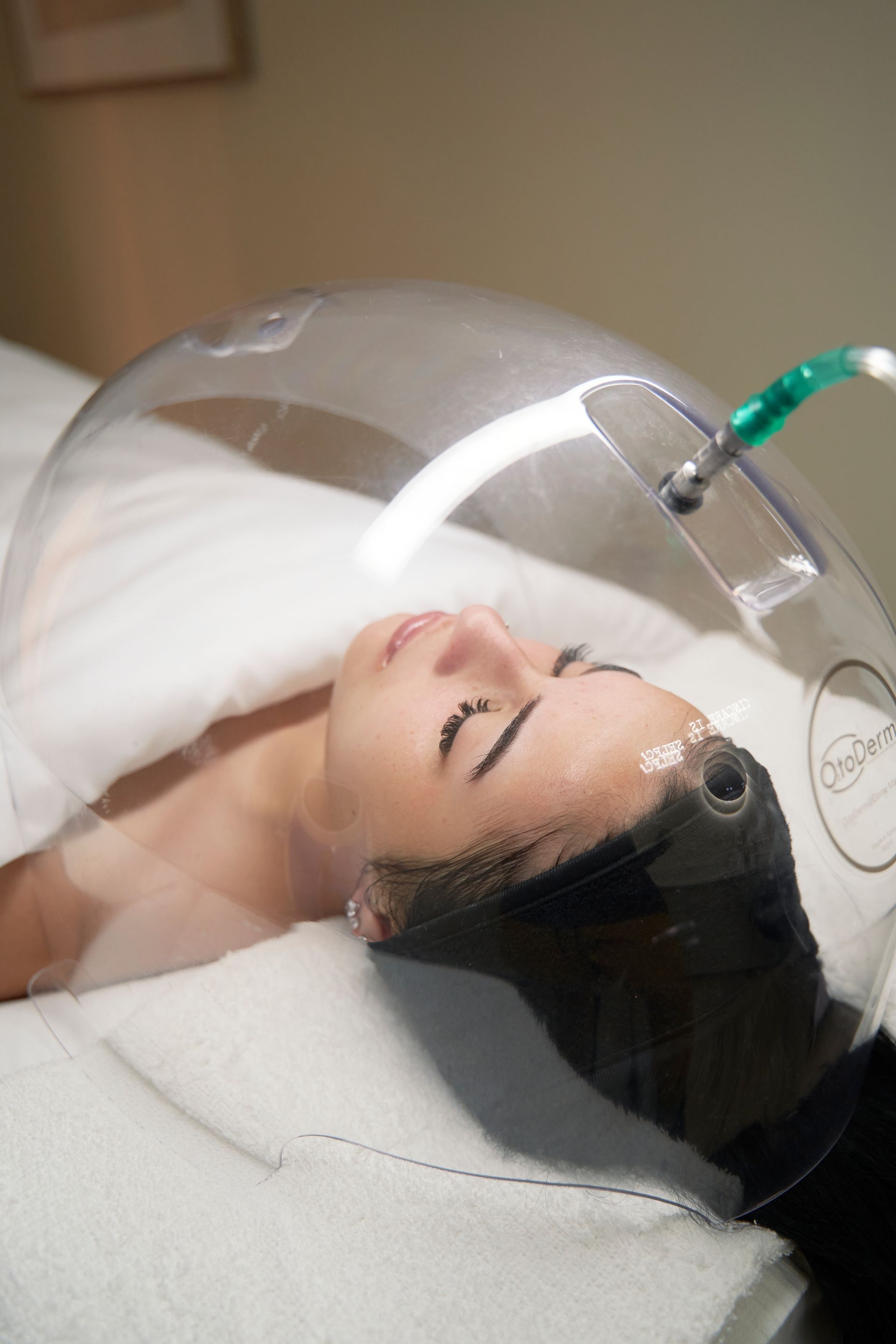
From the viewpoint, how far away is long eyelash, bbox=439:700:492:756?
61cm

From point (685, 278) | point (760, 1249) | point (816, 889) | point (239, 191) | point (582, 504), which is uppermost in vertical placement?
point (239, 191)

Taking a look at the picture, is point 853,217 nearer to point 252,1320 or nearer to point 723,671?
point 723,671

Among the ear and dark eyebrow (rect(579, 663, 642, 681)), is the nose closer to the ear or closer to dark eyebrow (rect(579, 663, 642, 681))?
dark eyebrow (rect(579, 663, 642, 681))

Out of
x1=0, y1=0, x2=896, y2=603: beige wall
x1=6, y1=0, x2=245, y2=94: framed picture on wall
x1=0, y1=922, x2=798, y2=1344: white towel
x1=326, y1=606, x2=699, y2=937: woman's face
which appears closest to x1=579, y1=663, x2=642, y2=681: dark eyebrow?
x1=326, y1=606, x2=699, y2=937: woman's face

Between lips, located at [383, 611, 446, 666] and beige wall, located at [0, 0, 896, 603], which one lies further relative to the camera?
beige wall, located at [0, 0, 896, 603]

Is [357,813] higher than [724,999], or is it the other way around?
[357,813]

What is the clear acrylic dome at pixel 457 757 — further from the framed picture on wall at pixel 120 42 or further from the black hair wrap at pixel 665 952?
the framed picture on wall at pixel 120 42

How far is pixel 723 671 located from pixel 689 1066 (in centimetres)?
24

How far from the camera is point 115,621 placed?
2.17 feet

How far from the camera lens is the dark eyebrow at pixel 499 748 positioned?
1.94 ft

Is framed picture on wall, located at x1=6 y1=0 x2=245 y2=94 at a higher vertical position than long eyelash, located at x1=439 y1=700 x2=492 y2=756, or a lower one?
higher

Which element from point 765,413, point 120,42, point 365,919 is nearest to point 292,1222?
point 365,919

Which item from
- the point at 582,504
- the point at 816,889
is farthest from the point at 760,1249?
the point at 582,504

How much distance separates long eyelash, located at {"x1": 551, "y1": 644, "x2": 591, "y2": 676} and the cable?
110 mm
